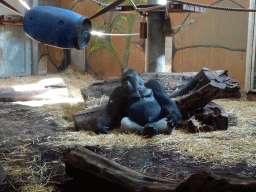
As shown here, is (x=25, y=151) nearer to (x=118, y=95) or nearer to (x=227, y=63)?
(x=118, y=95)

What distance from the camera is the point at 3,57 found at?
7469 mm

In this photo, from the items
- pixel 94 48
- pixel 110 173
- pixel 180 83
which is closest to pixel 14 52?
pixel 94 48

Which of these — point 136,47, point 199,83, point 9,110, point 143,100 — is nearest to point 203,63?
point 136,47

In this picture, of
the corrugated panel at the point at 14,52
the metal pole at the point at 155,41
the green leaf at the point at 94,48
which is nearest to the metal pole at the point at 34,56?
the corrugated panel at the point at 14,52

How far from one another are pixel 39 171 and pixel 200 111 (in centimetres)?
207

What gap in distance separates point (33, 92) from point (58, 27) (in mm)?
2935

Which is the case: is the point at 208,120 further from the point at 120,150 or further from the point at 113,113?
the point at 120,150

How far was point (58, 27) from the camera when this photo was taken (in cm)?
294

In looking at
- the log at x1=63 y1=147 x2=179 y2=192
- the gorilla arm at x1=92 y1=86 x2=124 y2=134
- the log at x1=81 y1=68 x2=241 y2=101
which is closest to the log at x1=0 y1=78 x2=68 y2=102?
the log at x1=81 y1=68 x2=241 y2=101

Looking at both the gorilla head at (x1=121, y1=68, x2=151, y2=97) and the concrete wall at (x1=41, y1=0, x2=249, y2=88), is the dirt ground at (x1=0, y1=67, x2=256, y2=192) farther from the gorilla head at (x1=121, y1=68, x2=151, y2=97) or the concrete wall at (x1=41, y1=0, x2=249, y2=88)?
the concrete wall at (x1=41, y1=0, x2=249, y2=88)

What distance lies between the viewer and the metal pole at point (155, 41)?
16.5 ft

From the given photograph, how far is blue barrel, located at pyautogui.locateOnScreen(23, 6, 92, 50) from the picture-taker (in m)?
2.93

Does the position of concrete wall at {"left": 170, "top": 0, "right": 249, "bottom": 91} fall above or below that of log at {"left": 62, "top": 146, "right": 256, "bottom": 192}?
above

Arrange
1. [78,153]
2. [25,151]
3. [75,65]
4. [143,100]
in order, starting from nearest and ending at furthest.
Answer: [78,153], [25,151], [143,100], [75,65]
